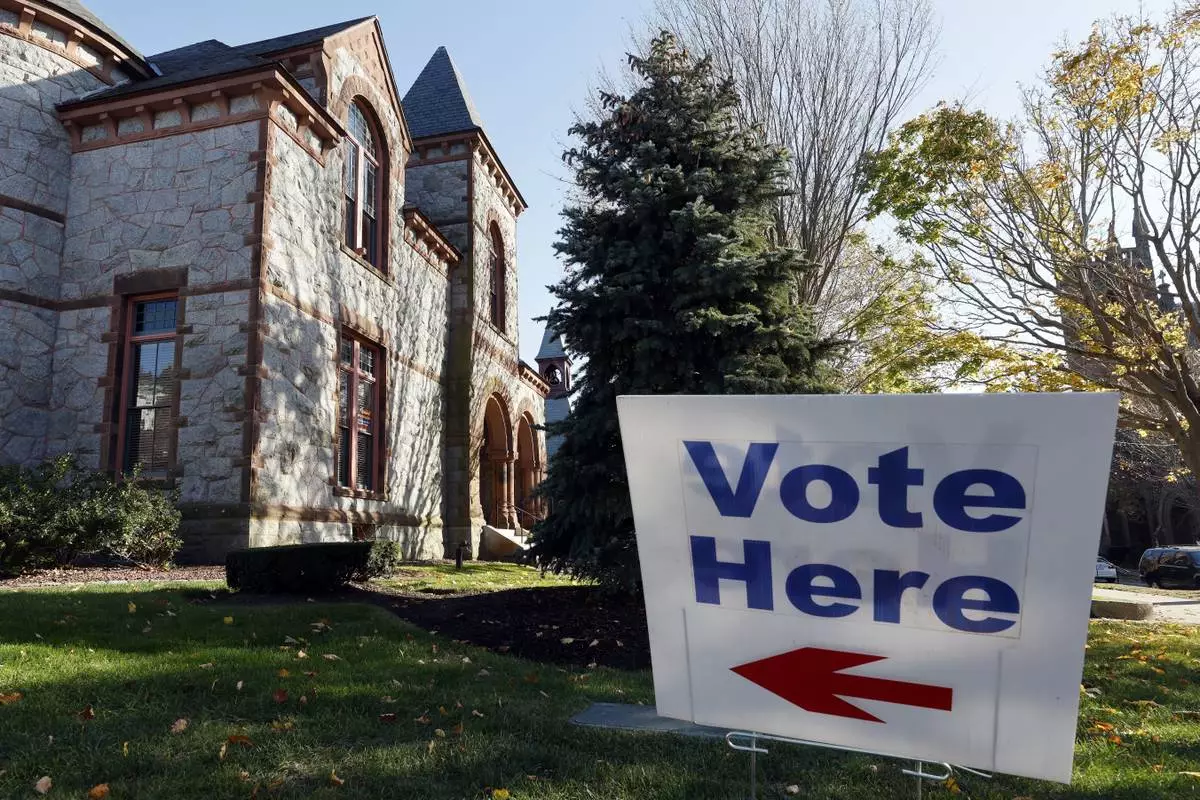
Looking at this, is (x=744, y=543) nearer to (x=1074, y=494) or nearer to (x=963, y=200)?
(x=1074, y=494)

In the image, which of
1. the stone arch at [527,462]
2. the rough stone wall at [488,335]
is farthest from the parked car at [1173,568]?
the rough stone wall at [488,335]

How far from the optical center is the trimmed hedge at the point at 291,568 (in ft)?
27.1

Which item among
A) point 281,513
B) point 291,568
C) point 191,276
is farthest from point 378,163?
point 291,568

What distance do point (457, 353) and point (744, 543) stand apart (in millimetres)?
17607

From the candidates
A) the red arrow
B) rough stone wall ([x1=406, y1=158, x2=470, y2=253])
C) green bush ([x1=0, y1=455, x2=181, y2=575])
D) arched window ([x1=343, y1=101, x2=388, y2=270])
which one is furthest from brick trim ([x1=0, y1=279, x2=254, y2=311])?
the red arrow

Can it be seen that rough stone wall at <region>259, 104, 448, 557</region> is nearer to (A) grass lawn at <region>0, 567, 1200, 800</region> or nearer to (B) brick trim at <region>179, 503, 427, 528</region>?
(B) brick trim at <region>179, 503, 427, 528</region>

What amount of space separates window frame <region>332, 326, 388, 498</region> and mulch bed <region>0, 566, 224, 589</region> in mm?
3327

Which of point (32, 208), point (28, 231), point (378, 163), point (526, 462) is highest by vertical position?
point (378, 163)

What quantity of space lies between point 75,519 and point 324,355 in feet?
15.1

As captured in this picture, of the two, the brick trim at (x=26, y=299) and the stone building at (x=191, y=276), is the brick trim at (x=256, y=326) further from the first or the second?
the brick trim at (x=26, y=299)

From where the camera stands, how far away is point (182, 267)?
11977mm

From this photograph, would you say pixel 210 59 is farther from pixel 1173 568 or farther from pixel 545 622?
pixel 1173 568

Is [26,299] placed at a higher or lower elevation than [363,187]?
lower

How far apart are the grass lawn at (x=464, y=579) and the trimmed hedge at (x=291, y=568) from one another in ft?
3.52
